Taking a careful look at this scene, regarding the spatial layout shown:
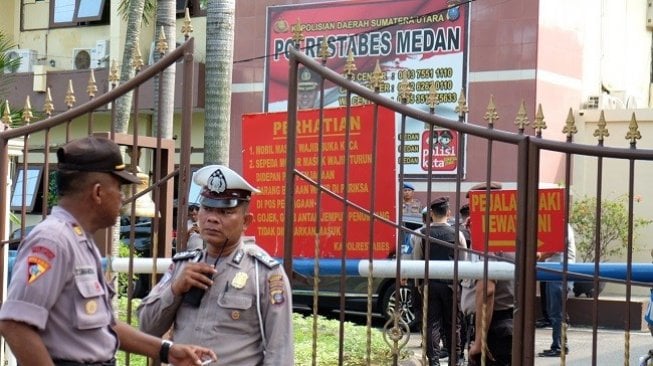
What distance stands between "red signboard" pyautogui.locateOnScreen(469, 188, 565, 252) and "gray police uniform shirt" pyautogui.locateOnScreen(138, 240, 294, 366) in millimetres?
1123

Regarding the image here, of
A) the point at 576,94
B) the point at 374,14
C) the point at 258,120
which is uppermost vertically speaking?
the point at 374,14

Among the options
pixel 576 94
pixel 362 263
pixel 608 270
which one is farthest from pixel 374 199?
pixel 576 94

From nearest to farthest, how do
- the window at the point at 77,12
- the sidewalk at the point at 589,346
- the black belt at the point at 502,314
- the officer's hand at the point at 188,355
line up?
the officer's hand at the point at 188,355
the black belt at the point at 502,314
the sidewalk at the point at 589,346
the window at the point at 77,12

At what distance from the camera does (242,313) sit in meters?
4.11

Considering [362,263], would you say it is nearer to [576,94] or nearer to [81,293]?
[81,293]

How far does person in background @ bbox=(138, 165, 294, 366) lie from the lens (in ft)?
13.4

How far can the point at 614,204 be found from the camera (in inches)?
675

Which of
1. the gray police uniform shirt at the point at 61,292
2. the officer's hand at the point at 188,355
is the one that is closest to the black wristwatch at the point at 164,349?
the officer's hand at the point at 188,355

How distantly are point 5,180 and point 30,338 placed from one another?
275 centimetres

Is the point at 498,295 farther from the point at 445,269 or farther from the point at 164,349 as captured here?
the point at 164,349

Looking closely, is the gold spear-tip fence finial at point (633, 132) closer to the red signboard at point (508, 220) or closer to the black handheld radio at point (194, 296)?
the red signboard at point (508, 220)

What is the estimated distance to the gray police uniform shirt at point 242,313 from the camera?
4.08 metres

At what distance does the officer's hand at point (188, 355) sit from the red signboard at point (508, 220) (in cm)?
148

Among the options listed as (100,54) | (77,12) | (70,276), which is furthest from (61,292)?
(77,12)
